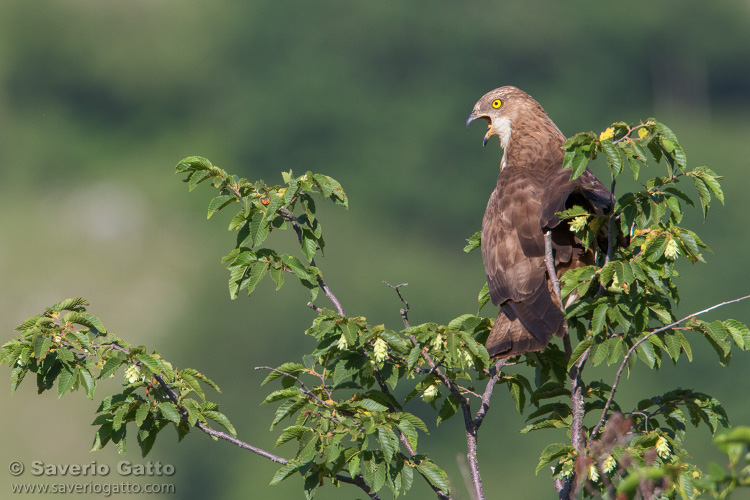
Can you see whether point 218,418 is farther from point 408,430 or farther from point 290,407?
point 408,430

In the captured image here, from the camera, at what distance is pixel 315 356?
351 cm

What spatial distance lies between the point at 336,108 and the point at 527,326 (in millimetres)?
20277

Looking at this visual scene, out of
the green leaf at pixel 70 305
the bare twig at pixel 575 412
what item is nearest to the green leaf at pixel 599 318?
the bare twig at pixel 575 412

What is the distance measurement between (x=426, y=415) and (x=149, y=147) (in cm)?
1213

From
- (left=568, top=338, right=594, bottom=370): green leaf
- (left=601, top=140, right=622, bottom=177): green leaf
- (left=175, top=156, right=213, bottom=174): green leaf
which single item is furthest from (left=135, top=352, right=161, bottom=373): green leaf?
(left=601, top=140, right=622, bottom=177): green leaf

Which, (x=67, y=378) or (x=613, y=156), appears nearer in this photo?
(x=613, y=156)

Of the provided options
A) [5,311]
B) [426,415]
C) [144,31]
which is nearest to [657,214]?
[426,415]

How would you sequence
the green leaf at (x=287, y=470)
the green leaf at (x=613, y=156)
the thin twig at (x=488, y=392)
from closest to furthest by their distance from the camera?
the green leaf at (x=613, y=156) → the green leaf at (x=287, y=470) → the thin twig at (x=488, y=392)

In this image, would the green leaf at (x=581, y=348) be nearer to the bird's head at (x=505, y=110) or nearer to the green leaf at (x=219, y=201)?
the green leaf at (x=219, y=201)

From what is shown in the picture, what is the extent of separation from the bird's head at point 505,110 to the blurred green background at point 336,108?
40.8ft

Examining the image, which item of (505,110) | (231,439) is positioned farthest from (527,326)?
(505,110)

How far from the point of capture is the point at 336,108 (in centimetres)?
2355

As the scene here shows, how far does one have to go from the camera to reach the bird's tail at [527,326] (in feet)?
12.0

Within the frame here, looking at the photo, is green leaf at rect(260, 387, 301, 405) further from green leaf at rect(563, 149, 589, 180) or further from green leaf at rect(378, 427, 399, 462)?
green leaf at rect(563, 149, 589, 180)
